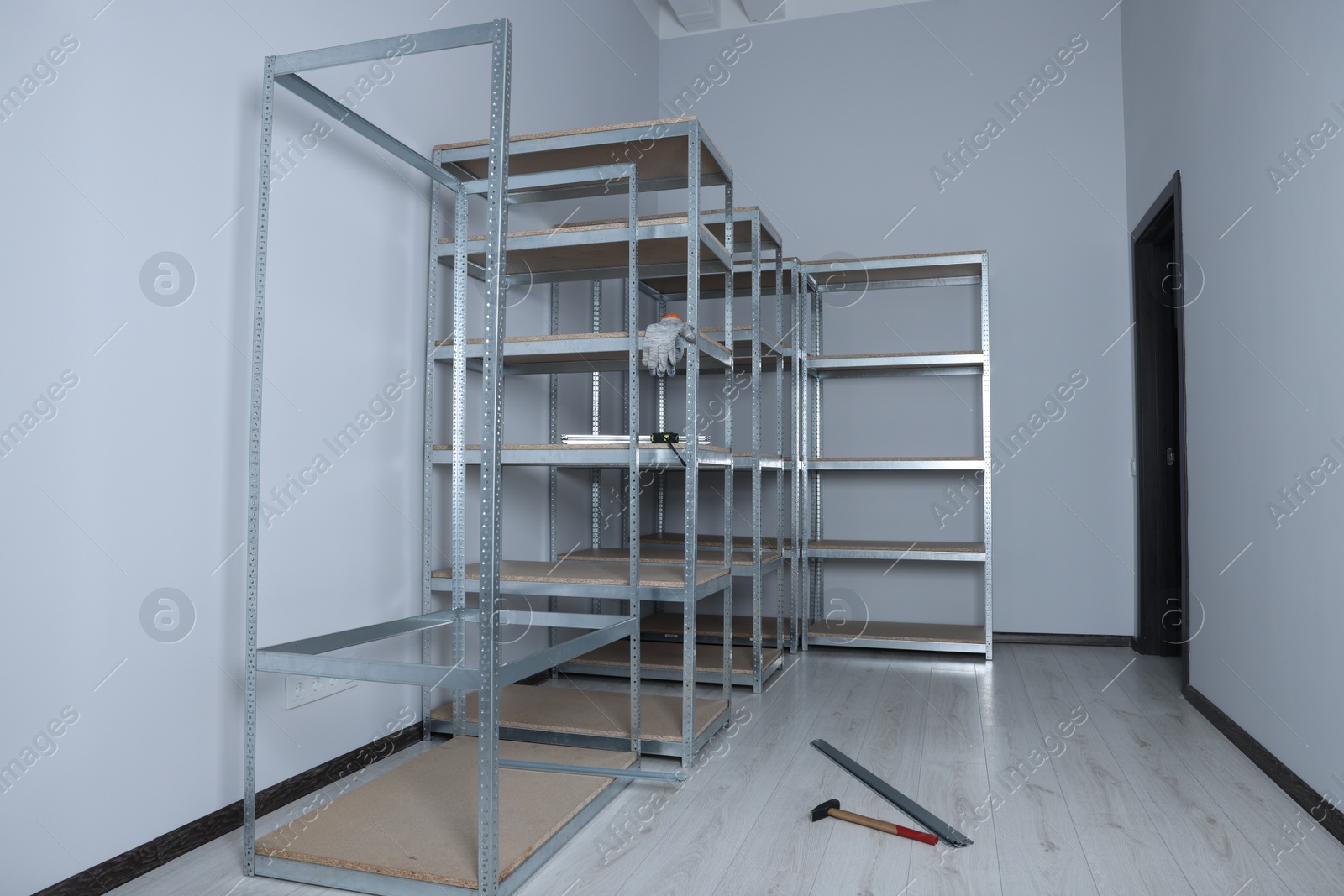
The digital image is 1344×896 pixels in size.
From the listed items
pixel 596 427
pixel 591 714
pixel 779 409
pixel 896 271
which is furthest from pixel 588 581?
pixel 896 271

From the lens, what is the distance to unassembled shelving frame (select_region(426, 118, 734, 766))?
247cm

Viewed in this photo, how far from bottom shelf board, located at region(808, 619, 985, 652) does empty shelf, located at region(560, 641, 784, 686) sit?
363 millimetres

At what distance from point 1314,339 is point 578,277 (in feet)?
7.07

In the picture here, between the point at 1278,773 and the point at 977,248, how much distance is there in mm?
2848

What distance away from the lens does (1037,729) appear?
9.02 ft

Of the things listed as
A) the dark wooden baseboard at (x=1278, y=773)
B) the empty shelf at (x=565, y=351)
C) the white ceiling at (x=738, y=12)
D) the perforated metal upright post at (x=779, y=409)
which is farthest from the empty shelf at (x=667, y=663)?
the white ceiling at (x=738, y=12)

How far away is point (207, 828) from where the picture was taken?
1865mm

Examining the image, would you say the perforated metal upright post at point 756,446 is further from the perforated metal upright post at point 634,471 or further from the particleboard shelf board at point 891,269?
the particleboard shelf board at point 891,269

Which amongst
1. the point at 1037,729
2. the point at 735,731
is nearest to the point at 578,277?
the point at 735,731

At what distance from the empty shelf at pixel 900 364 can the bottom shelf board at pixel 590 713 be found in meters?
1.81

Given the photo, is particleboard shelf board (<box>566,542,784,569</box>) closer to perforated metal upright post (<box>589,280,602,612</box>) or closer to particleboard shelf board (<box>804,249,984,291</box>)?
perforated metal upright post (<box>589,280,602,612</box>)

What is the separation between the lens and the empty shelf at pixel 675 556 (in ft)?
10.3

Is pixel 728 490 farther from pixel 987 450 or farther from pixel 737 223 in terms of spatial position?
pixel 987 450

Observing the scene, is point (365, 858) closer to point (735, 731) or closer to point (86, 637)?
point (86, 637)
